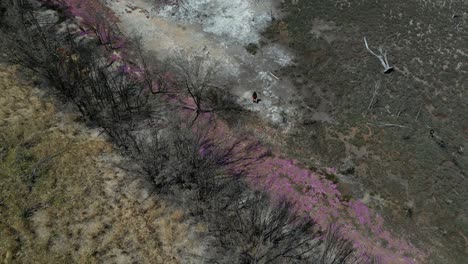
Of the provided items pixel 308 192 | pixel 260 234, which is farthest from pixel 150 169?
pixel 308 192

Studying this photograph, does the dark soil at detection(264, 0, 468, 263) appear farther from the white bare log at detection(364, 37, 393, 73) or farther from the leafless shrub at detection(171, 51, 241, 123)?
the leafless shrub at detection(171, 51, 241, 123)

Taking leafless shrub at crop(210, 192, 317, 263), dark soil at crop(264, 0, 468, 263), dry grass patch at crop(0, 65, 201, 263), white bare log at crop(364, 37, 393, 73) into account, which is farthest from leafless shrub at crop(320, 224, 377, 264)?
white bare log at crop(364, 37, 393, 73)

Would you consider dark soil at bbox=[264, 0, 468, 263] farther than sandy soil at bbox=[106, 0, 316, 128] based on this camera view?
No

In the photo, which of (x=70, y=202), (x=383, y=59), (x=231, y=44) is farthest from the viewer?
(x=231, y=44)

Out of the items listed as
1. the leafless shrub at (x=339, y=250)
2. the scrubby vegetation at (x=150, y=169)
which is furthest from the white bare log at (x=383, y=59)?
the leafless shrub at (x=339, y=250)

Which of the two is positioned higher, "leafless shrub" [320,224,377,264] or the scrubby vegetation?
the scrubby vegetation

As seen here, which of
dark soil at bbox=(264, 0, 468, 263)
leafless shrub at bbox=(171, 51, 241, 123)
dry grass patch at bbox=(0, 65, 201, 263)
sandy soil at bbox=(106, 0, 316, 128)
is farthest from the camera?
sandy soil at bbox=(106, 0, 316, 128)

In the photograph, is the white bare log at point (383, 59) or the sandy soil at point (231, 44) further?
the white bare log at point (383, 59)

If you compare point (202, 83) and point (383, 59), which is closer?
point (202, 83)

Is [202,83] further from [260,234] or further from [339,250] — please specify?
[339,250]

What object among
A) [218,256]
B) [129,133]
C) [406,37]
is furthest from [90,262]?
[406,37]

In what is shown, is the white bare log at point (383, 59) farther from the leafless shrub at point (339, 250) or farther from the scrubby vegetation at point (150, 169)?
the leafless shrub at point (339, 250)
